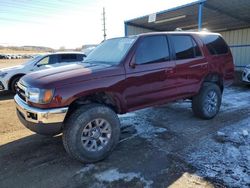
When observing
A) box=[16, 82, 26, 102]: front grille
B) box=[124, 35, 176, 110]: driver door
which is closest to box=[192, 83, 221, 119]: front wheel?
box=[124, 35, 176, 110]: driver door

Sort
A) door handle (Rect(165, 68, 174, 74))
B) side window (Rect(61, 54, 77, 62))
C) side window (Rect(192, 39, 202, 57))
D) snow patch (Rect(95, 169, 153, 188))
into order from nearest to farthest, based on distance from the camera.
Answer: snow patch (Rect(95, 169, 153, 188)), door handle (Rect(165, 68, 174, 74)), side window (Rect(192, 39, 202, 57)), side window (Rect(61, 54, 77, 62))

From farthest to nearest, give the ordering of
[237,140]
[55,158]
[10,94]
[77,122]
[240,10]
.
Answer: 1. [240,10]
2. [10,94]
3. [237,140]
4. [55,158]
5. [77,122]

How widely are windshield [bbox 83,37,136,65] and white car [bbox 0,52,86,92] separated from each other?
15.1 feet

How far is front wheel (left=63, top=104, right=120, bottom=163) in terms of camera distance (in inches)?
130

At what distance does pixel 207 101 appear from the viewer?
5418mm

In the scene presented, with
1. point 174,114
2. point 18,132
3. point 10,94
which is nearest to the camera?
point 18,132

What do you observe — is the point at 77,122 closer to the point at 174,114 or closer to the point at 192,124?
the point at 192,124

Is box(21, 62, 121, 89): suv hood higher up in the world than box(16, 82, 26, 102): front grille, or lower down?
higher up

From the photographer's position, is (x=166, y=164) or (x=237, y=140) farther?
(x=237, y=140)

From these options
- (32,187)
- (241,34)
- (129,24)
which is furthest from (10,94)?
(241,34)

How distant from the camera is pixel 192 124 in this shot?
520 cm

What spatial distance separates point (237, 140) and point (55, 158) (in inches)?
130

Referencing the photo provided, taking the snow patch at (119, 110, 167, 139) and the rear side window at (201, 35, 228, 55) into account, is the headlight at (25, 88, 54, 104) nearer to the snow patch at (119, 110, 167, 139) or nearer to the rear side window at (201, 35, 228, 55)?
the snow patch at (119, 110, 167, 139)

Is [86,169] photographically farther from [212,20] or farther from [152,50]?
[212,20]
